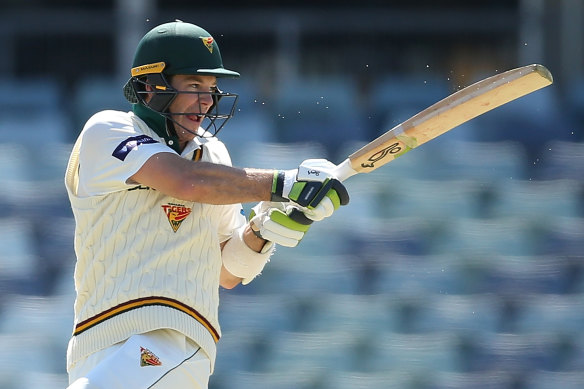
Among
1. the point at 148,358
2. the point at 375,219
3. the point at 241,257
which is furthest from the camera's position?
the point at 375,219

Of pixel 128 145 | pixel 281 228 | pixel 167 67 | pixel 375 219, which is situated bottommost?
pixel 375 219

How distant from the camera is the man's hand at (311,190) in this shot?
8.18 feet

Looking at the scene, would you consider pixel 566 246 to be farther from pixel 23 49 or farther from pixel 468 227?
pixel 23 49

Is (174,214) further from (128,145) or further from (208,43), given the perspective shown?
(208,43)

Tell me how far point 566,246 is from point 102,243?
8.20ft

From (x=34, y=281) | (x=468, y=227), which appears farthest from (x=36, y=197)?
(x=468, y=227)

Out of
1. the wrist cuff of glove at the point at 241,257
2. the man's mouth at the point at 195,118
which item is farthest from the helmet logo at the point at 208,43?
the wrist cuff of glove at the point at 241,257

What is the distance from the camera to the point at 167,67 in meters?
2.65

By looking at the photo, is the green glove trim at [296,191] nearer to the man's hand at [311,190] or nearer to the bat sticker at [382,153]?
the man's hand at [311,190]

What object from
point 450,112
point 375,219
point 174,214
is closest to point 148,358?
point 174,214

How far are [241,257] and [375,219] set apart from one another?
6.05 feet

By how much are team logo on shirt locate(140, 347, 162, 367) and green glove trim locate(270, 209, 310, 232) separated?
45cm

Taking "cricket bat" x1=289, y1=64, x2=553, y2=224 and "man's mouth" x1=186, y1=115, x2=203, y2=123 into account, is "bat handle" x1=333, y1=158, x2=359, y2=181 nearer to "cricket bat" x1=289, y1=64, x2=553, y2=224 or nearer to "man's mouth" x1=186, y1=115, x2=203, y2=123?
"cricket bat" x1=289, y1=64, x2=553, y2=224

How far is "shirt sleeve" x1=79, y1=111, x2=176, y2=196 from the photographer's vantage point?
2480 mm
